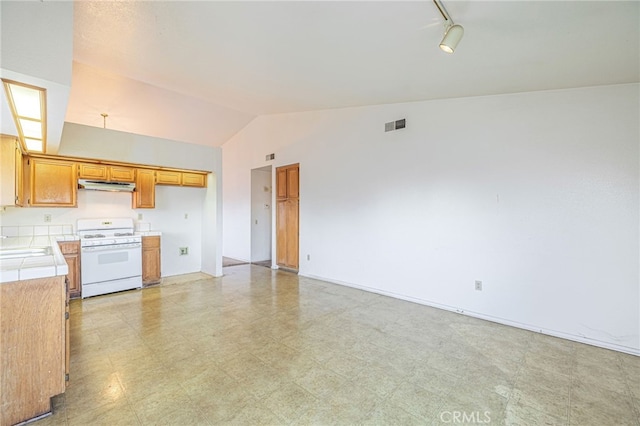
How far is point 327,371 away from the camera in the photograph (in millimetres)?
2301

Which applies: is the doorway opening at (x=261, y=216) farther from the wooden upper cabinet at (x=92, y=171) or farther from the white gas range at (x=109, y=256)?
the wooden upper cabinet at (x=92, y=171)

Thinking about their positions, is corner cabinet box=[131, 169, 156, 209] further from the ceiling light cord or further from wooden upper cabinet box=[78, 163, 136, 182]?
the ceiling light cord

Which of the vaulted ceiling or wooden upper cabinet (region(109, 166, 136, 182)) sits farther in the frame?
wooden upper cabinet (region(109, 166, 136, 182))

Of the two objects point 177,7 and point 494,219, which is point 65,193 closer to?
point 177,7

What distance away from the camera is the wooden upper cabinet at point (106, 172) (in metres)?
4.19

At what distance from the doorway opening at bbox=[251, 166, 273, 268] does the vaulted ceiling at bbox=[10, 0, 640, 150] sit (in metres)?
3.13

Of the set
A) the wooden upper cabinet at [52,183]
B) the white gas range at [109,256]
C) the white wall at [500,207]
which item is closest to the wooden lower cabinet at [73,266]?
the white gas range at [109,256]

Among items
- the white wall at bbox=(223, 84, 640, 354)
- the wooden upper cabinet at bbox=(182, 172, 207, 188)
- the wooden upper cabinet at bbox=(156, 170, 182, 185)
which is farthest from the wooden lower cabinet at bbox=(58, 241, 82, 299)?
the white wall at bbox=(223, 84, 640, 354)

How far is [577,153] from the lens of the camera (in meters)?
2.90

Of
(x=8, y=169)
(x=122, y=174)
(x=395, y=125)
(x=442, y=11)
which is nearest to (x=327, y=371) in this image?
(x=442, y=11)

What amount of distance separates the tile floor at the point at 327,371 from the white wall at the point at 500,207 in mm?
420

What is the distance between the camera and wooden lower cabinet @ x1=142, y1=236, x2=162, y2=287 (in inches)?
188

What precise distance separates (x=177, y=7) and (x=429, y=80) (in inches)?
105

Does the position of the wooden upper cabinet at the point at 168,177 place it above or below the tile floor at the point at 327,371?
above
